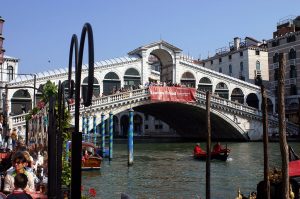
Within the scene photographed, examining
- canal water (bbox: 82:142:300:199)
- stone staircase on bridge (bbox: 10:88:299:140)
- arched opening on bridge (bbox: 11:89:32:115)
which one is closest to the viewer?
canal water (bbox: 82:142:300:199)

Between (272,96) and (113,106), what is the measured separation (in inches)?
595

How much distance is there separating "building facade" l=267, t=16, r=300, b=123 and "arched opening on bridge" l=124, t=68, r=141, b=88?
35.5ft

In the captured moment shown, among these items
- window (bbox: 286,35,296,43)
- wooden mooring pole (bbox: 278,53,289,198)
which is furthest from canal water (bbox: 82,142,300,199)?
window (bbox: 286,35,296,43)

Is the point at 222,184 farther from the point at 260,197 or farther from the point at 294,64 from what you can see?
Result: the point at 294,64

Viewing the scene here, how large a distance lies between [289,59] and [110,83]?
14.4 metres

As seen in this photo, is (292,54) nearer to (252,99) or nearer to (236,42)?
(252,99)

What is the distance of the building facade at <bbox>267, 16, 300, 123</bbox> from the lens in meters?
32.4

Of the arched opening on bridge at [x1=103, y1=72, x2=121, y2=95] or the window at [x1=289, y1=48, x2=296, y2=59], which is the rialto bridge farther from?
the window at [x1=289, y1=48, x2=296, y2=59]

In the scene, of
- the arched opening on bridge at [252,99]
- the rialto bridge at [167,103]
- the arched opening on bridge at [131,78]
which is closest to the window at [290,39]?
the rialto bridge at [167,103]

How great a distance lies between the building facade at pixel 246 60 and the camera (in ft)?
124

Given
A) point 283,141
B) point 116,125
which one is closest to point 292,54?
point 116,125

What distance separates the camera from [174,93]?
27453 millimetres

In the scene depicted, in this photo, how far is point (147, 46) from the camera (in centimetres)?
3170

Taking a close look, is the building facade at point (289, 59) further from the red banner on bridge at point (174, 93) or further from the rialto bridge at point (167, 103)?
the red banner on bridge at point (174, 93)
